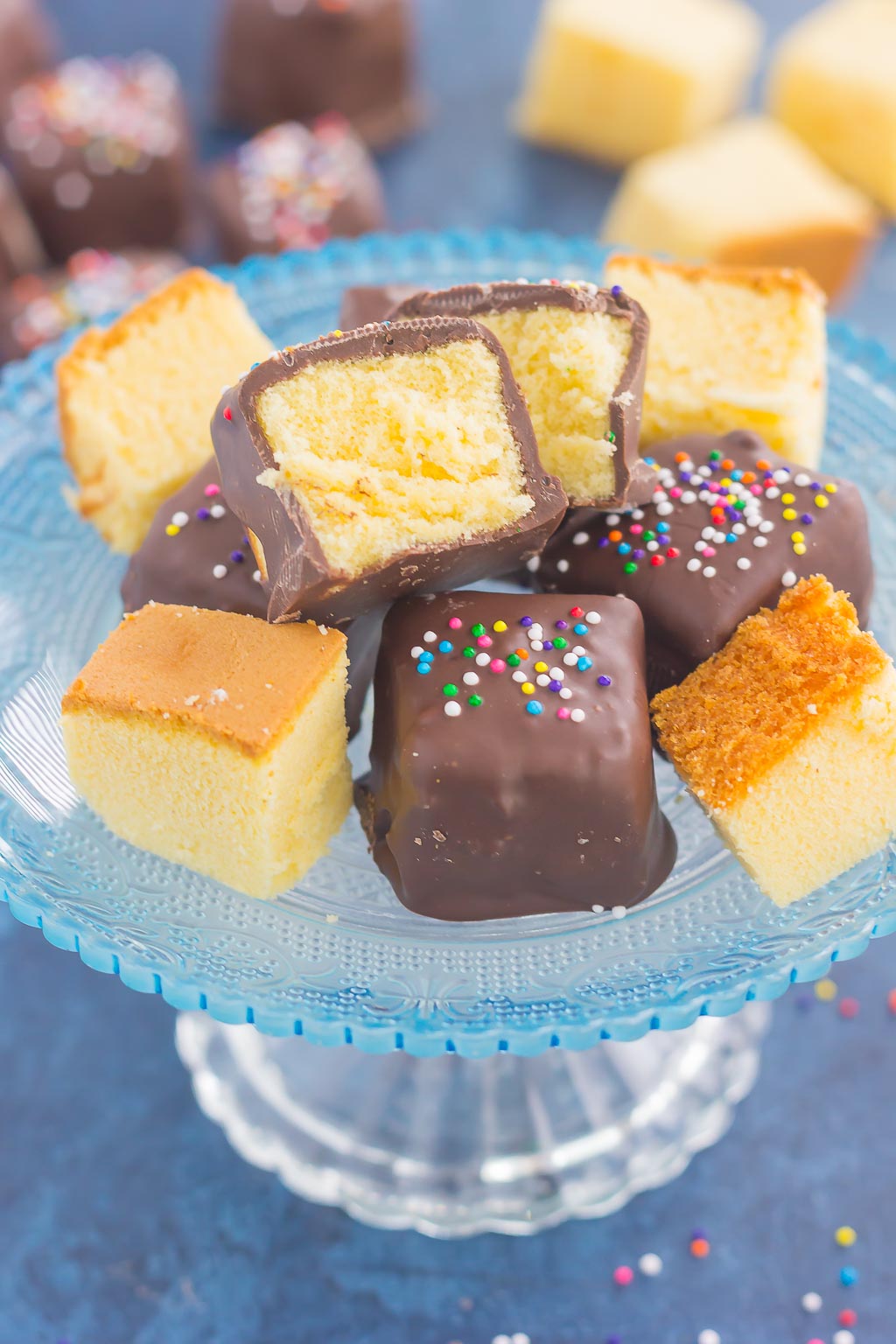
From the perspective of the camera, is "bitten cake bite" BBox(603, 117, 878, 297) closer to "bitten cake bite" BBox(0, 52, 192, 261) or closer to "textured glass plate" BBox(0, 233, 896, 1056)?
"bitten cake bite" BBox(0, 52, 192, 261)

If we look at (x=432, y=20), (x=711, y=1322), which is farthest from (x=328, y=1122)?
(x=432, y=20)

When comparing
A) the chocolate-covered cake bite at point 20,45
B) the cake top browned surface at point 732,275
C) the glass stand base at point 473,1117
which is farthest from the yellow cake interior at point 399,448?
the chocolate-covered cake bite at point 20,45

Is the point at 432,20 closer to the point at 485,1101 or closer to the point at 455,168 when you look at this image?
the point at 455,168

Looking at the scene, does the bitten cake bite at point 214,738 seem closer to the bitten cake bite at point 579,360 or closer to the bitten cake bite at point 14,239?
the bitten cake bite at point 579,360

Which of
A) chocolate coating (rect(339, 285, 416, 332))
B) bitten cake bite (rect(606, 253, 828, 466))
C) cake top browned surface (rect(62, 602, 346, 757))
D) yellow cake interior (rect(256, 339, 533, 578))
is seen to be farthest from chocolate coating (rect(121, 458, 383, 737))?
bitten cake bite (rect(606, 253, 828, 466))

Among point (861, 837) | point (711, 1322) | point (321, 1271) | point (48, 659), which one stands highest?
point (48, 659)
